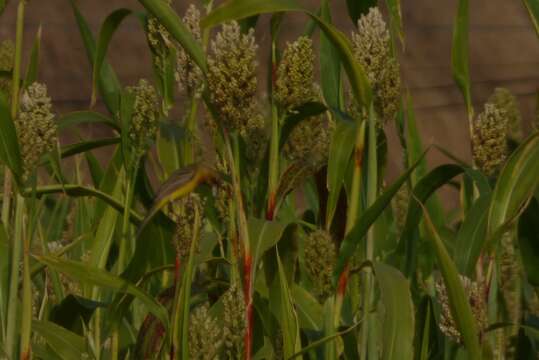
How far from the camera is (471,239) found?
1433 mm

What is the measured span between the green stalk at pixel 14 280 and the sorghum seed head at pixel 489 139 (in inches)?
18.2

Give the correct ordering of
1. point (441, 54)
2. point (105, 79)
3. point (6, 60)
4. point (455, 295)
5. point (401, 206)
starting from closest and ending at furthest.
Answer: point (455, 295) → point (105, 79) → point (6, 60) → point (401, 206) → point (441, 54)

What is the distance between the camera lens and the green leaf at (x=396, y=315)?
1.33 meters

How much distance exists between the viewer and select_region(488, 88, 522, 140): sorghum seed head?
220 centimetres

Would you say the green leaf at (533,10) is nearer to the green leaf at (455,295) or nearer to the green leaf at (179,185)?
the green leaf at (455,295)

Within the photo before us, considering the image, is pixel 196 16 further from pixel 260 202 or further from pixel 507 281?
pixel 507 281

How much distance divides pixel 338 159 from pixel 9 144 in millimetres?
330

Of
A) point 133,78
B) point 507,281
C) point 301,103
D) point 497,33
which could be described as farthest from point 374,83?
point 497,33

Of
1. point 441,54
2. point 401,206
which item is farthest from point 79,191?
point 441,54

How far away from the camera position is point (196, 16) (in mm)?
1445

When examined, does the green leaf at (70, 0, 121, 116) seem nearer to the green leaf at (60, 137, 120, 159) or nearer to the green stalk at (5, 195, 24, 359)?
the green leaf at (60, 137, 120, 159)

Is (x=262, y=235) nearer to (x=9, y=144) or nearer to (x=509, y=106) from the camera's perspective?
(x=9, y=144)

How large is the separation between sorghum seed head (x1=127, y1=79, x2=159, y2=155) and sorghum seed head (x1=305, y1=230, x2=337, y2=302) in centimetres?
24

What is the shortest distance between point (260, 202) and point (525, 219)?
11.8 inches
